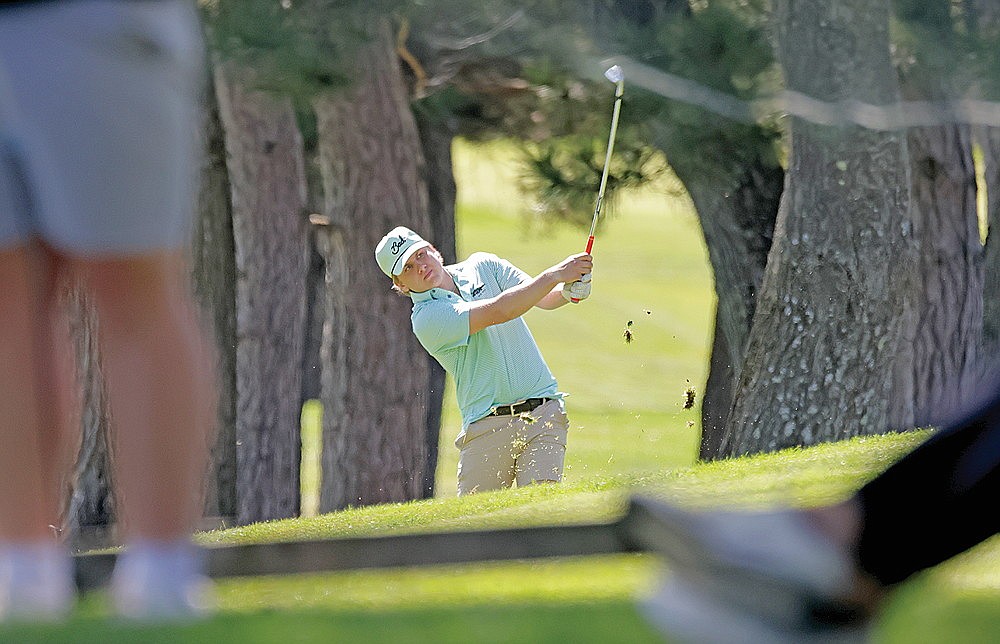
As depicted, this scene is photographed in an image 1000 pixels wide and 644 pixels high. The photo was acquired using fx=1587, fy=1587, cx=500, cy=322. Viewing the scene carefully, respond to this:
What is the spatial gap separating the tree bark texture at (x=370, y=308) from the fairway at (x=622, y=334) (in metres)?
2.50

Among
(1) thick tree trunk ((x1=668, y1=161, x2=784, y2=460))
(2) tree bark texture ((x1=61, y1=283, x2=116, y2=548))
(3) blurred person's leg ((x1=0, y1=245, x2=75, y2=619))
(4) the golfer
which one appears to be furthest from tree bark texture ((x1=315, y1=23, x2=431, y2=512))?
(3) blurred person's leg ((x1=0, y1=245, x2=75, y2=619))

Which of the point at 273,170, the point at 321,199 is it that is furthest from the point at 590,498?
the point at 321,199

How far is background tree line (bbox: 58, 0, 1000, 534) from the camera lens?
23.0 ft

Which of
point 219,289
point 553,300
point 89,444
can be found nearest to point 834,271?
point 553,300

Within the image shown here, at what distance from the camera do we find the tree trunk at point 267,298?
33.6ft

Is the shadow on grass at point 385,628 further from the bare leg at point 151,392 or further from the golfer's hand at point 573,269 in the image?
the golfer's hand at point 573,269

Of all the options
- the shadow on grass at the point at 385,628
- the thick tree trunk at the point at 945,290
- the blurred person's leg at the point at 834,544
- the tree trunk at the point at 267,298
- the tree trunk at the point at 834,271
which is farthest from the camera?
the tree trunk at the point at 267,298

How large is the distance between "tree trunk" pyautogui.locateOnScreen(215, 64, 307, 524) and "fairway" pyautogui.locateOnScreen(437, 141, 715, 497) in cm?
236

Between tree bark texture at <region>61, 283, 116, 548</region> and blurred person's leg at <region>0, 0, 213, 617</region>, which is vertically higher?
blurred person's leg at <region>0, 0, 213, 617</region>

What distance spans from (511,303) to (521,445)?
2.55 feet

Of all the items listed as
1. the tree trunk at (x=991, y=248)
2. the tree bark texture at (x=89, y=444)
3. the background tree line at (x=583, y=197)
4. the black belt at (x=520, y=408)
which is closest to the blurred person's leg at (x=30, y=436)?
the black belt at (x=520, y=408)

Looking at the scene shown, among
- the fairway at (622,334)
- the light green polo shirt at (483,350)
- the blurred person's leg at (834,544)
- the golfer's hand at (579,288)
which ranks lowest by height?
the fairway at (622,334)

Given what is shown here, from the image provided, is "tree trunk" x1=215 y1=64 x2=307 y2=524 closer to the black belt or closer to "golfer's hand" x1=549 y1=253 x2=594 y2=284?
the black belt

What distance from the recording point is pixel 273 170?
10.4 m
